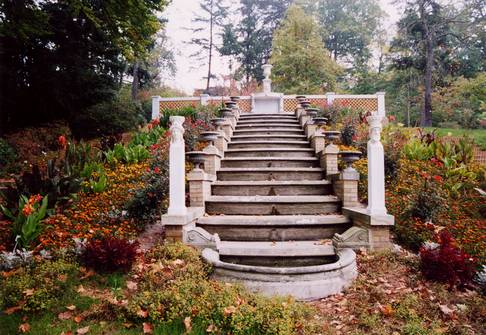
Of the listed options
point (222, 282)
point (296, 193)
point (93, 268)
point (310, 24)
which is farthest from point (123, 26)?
point (310, 24)

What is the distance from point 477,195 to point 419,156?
69.1 inches

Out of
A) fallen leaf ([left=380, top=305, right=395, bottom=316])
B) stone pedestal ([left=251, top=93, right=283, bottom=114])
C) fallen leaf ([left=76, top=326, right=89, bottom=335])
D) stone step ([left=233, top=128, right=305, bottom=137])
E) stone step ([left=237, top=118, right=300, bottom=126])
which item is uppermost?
stone pedestal ([left=251, top=93, right=283, bottom=114])

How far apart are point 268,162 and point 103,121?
6526 millimetres

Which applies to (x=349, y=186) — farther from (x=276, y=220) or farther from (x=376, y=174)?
(x=276, y=220)

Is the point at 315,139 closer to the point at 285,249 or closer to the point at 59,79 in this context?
the point at 285,249

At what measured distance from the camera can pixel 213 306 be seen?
3.16m

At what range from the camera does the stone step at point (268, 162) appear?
6922 millimetres

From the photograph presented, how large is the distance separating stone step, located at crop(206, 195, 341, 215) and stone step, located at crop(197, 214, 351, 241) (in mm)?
368

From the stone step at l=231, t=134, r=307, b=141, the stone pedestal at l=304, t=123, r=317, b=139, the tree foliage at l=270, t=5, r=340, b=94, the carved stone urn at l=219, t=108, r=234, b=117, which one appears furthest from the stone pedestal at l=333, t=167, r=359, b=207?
the tree foliage at l=270, t=5, r=340, b=94

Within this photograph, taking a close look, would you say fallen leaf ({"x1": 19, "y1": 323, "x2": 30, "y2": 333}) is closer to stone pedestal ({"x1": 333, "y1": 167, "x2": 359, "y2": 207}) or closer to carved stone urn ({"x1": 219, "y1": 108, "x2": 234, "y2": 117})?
stone pedestal ({"x1": 333, "y1": 167, "x2": 359, "y2": 207})

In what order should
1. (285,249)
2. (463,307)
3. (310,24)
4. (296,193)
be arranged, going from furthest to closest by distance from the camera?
(310,24) < (296,193) < (285,249) < (463,307)

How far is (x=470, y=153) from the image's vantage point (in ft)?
24.5

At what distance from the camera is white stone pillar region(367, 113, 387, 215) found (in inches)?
177

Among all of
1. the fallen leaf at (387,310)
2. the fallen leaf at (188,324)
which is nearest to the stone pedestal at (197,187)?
the fallen leaf at (188,324)
